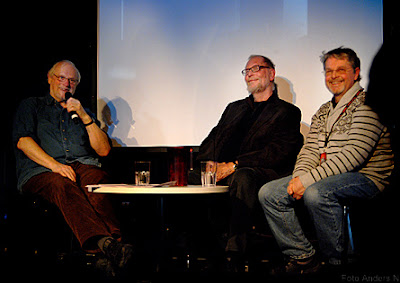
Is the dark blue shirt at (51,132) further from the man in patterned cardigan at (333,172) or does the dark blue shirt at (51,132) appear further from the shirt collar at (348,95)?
the shirt collar at (348,95)

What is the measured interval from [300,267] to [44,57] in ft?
8.98

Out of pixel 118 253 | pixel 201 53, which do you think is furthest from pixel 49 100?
pixel 118 253

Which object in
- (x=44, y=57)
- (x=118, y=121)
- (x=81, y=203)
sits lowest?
(x=81, y=203)

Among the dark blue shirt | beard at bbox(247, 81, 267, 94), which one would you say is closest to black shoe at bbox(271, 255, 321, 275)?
beard at bbox(247, 81, 267, 94)

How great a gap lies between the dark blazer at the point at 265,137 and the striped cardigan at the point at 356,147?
1.19 ft

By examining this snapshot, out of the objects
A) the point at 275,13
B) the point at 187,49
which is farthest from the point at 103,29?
the point at 275,13

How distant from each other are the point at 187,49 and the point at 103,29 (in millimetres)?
842

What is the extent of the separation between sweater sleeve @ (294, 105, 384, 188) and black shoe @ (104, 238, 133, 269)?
1.15m

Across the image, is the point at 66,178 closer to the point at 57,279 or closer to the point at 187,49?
the point at 57,279

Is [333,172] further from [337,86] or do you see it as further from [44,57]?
[44,57]

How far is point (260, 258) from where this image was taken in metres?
3.00

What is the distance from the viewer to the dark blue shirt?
3.43m

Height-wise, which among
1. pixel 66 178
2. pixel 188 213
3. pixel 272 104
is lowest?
pixel 188 213

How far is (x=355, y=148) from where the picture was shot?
2605 mm
